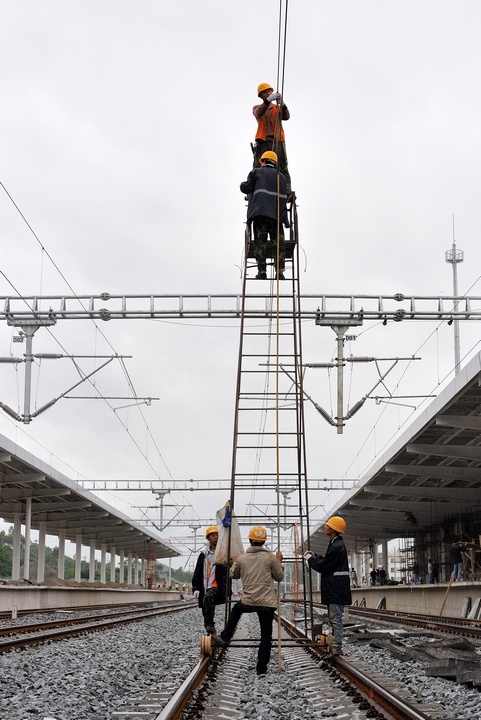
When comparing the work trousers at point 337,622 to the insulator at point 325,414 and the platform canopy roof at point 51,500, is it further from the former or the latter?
the platform canopy roof at point 51,500

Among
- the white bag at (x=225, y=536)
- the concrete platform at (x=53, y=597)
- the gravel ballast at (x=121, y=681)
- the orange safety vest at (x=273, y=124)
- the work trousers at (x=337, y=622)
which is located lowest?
the concrete platform at (x=53, y=597)

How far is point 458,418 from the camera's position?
2164 centimetres

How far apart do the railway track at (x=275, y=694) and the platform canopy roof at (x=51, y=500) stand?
51.7 ft

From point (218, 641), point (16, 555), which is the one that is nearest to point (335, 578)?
point (218, 641)

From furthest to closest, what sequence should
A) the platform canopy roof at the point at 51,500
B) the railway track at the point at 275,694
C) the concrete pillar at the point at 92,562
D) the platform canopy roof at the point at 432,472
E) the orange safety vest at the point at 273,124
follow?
A: the concrete pillar at the point at 92,562 < the platform canopy roof at the point at 51,500 < the platform canopy roof at the point at 432,472 < the orange safety vest at the point at 273,124 < the railway track at the point at 275,694

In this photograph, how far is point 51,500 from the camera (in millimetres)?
39844

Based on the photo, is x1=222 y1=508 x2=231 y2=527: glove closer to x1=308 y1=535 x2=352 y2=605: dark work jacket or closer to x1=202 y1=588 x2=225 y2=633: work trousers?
x1=308 y1=535 x2=352 y2=605: dark work jacket

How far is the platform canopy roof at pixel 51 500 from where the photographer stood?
92.8ft

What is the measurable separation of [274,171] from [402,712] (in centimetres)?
699

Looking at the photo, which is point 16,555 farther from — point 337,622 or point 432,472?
point 337,622

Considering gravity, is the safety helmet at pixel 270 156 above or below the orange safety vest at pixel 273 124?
below

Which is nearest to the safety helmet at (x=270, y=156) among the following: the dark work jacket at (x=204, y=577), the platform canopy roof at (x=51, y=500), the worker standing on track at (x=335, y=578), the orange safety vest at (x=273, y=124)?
the orange safety vest at (x=273, y=124)

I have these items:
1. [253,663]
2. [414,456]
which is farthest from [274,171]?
[414,456]

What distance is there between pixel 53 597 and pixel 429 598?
1302cm
